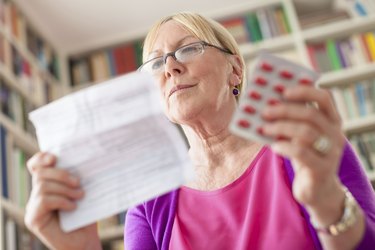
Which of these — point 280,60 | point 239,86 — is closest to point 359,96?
point 239,86

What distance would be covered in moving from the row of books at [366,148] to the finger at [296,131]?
2211 millimetres

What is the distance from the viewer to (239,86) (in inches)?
52.9

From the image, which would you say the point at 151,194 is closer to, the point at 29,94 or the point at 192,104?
the point at 192,104

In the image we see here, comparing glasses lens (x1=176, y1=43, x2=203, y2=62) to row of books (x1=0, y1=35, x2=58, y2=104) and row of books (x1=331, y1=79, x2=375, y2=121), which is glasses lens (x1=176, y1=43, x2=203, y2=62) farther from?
row of books (x1=331, y1=79, x2=375, y2=121)

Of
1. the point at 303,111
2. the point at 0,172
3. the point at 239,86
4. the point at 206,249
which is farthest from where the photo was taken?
the point at 0,172

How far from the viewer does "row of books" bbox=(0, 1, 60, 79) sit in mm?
2779

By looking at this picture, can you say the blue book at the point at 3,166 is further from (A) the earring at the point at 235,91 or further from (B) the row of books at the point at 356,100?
(B) the row of books at the point at 356,100

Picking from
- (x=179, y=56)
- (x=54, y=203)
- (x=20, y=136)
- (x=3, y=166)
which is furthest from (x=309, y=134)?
(x=20, y=136)

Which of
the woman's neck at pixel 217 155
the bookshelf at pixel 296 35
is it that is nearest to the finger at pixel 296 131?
the woman's neck at pixel 217 155

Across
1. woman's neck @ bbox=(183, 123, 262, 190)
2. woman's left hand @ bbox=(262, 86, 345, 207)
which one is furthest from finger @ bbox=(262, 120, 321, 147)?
woman's neck @ bbox=(183, 123, 262, 190)

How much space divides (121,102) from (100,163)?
98mm

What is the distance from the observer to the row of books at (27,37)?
278 cm

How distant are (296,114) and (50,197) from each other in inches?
15.3

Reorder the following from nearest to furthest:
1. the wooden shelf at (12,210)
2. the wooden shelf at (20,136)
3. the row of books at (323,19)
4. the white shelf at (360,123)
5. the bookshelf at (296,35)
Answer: the wooden shelf at (12,210)
the wooden shelf at (20,136)
the white shelf at (360,123)
the bookshelf at (296,35)
the row of books at (323,19)
